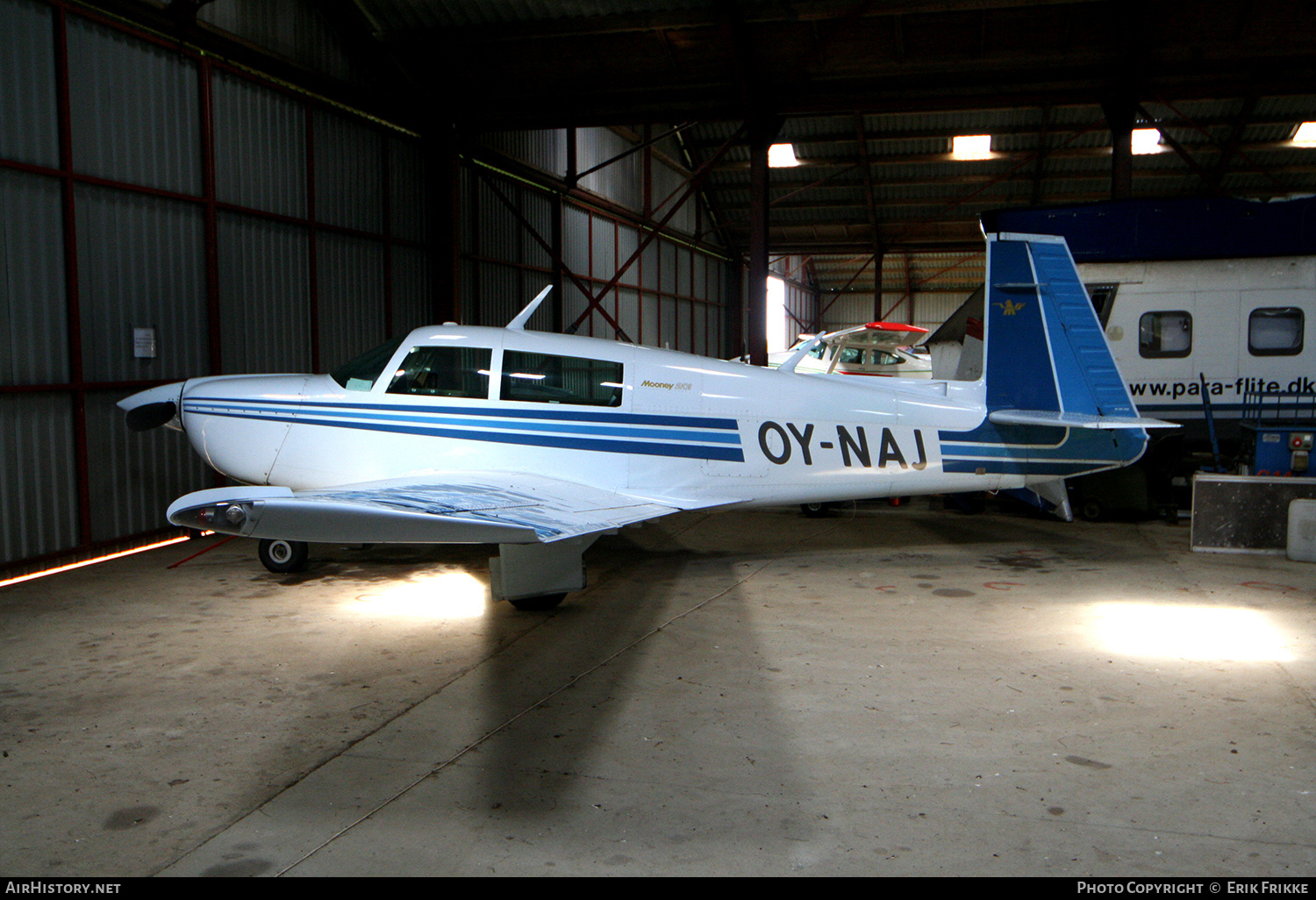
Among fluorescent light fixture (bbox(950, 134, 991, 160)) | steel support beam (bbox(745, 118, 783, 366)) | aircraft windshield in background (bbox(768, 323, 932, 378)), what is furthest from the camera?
fluorescent light fixture (bbox(950, 134, 991, 160))

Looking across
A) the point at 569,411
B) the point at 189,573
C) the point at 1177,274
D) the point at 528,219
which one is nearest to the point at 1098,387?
the point at 1177,274

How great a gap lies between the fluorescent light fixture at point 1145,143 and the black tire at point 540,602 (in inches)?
823

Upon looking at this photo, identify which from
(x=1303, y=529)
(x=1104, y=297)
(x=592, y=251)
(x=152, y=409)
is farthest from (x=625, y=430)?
(x=592, y=251)

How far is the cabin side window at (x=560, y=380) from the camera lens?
22.3 feet

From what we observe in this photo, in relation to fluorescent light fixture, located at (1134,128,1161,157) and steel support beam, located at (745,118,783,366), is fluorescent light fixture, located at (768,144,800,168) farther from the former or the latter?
A: steel support beam, located at (745,118,783,366)

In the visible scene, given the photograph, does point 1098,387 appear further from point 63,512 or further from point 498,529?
point 63,512

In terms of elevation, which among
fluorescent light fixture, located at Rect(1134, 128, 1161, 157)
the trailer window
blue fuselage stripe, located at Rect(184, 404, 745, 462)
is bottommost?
blue fuselage stripe, located at Rect(184, 404, 745, 462)

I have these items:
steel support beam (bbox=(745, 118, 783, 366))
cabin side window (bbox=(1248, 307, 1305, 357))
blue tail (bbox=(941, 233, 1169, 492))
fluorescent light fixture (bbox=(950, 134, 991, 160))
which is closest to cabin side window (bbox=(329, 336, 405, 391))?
blue tail (bbox=(941, 233, 1169, 492))

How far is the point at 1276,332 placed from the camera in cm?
976

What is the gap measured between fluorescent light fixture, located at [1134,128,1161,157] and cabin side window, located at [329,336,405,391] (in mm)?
20671

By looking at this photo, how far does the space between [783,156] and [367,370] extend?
58.7 feet

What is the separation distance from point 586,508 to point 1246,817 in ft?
13.0

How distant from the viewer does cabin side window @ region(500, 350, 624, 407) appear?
22.3 ft

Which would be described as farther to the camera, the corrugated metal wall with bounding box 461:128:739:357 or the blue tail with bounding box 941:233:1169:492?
the corrugated metal wall with bounding box 461:128:739:357
